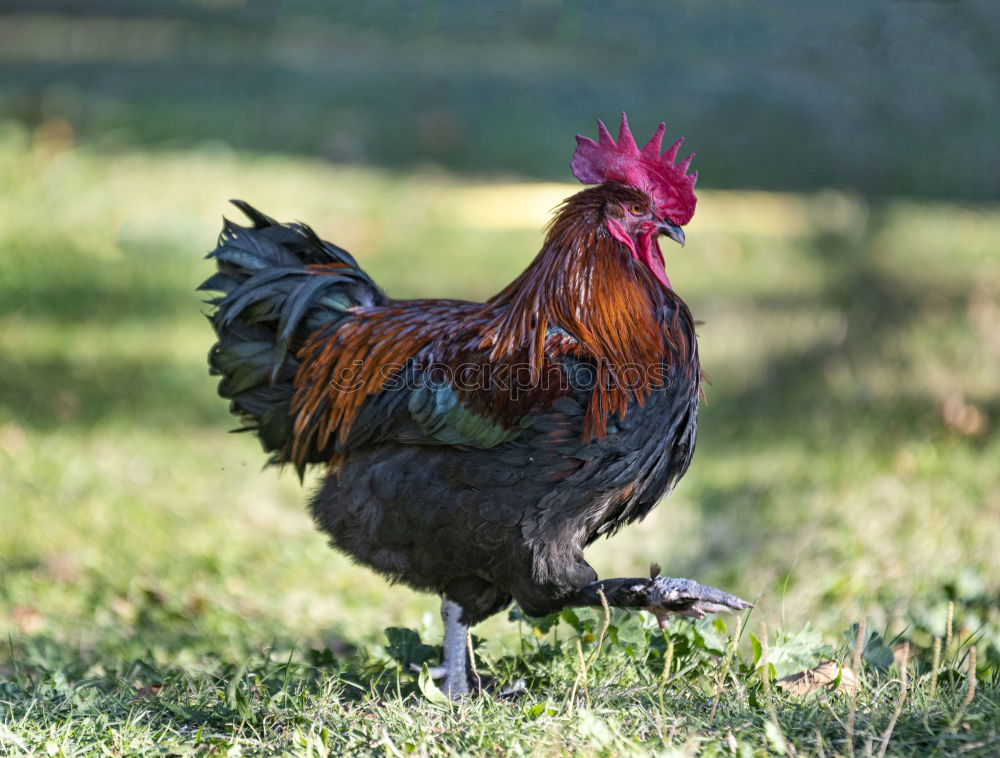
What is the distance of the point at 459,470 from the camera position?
3281 millimetres

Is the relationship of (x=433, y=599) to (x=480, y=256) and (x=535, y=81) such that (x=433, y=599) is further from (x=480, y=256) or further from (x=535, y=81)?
(x=535, y=81)

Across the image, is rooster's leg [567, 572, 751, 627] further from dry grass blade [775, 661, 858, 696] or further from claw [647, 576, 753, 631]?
dry grass blade [775, 661, 858, 696]

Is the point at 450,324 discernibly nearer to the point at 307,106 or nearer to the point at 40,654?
the point at 40,654

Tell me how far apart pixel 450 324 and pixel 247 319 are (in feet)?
2.52

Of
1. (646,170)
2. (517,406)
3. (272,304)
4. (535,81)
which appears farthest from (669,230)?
(535,81)

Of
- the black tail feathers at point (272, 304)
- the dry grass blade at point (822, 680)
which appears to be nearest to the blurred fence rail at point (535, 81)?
the black tail feathers at point (272, 304)

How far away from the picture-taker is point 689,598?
307 cm

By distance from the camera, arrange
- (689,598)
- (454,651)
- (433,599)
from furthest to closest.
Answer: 1. (433,599)
2. (454,651)
3. (689,598)

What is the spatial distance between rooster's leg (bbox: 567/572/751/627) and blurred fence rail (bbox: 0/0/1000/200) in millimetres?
6975

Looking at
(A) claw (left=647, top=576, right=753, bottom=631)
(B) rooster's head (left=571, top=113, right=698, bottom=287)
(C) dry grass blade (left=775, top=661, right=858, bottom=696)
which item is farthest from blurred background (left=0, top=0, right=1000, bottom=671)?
(B) rooster's head (left=571, top=113, right=698, bottom=287)

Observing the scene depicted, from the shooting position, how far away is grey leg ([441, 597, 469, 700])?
3.49 m

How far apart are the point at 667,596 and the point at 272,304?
1.67m

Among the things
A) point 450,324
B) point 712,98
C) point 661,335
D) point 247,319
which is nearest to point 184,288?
point 247,319

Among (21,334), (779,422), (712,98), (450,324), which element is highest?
(712,98)
